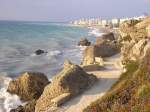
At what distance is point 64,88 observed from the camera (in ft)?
59.0

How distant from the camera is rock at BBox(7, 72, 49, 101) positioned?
874 inches

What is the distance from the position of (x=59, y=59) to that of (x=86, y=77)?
22.9m

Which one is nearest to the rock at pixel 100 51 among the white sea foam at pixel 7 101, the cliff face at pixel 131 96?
the white sea foam at pixel 7 101

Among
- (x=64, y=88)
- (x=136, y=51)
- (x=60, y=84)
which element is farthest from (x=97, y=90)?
(x=136, y=51)

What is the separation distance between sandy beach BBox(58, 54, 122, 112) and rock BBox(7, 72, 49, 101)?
3700 mm

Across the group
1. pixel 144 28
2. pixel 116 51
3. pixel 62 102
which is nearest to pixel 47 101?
pixel 62 102

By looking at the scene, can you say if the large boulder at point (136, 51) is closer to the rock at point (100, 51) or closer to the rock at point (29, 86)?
the rock at point (29, 86)

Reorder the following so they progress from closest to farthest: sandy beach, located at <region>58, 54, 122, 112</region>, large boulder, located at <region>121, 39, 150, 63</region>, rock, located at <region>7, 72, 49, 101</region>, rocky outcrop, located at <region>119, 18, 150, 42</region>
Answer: sandy beach, located at <region>58, 54, 122, 112</region>
large boulder, located at <region>121, 39, 150, 63</region>
rock, located at <region>7, 72, 49, 101</region>
rocky outcrop, located at <region>119, 18, 150, 42</region>

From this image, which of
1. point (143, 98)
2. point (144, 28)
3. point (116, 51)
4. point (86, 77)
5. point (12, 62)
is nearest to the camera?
point (143, 98)

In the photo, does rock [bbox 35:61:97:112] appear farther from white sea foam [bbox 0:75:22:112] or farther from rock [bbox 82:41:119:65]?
rock [bbox 82:41:119:65]

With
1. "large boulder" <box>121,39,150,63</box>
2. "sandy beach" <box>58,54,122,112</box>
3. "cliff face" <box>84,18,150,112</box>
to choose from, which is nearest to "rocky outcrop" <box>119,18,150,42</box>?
"large boulder" <box>121,39,150,63</box>

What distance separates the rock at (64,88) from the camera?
17.3 metres

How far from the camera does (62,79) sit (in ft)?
59.6

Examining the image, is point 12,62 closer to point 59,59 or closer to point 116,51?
point 59,59
